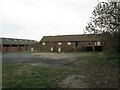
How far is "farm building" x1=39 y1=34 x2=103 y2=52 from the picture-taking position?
56375mm

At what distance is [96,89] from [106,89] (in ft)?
1.75

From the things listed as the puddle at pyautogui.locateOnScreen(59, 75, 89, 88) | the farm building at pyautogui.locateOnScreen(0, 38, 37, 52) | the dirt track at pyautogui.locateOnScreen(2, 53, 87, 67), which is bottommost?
the puddle at pyautogui.locateOnScreen(59, 75, 89, 88)

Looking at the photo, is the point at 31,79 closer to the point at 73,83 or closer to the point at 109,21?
the point at 73,83

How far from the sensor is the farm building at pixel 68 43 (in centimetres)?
5638

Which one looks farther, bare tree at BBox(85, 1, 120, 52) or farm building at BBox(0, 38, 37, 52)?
farm building at BBox(0, 38, 37, 52)

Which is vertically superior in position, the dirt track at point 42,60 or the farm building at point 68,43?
the farm building at point 68,43

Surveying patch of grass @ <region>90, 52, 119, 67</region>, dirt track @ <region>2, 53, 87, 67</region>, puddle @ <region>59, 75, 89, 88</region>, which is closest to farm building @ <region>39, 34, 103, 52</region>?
dirt track @ <region>2, 53, 87, 67</region>

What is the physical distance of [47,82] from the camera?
40.2ft

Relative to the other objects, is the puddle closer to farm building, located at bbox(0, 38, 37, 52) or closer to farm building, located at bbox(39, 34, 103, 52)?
farm building, located at bbox(39, 34, 103, 52)

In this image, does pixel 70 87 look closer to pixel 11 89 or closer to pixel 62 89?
pixel 62 89

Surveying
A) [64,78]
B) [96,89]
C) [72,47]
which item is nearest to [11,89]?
[64,78]

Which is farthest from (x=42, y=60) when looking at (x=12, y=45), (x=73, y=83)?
(x=12, y=45)

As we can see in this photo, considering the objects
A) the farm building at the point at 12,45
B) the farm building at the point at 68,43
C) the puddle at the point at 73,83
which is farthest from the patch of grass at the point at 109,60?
the farm building at the point at 12,45

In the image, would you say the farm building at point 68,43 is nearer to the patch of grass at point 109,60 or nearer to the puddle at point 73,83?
the patch of grass at point 109,60
